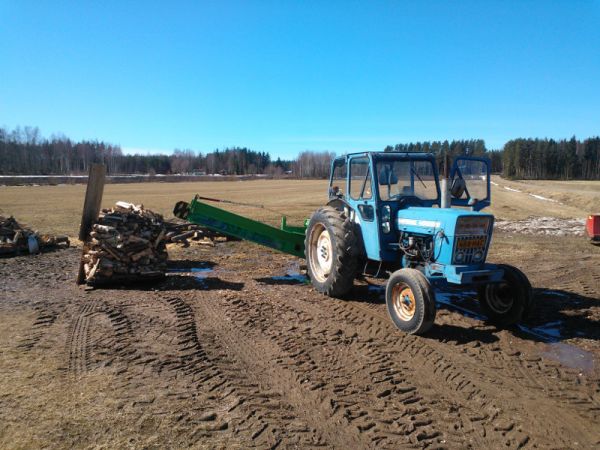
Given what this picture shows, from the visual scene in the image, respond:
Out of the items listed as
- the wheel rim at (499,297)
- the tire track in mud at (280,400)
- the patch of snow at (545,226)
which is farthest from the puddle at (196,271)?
the patch of snow at (545,226)

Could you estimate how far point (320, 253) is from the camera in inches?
311

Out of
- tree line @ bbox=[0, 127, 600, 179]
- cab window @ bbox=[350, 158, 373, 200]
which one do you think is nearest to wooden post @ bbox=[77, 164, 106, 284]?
cab window @ bbox=[350, 158, 373, 200]

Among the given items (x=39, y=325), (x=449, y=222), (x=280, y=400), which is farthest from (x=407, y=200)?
(x=39, y=325)

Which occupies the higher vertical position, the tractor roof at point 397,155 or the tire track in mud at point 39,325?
the tractor roof at point 397,155

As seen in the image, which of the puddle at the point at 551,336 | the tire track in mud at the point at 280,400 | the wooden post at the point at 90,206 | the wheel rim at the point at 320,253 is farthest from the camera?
the wooden post at the point at 90,206

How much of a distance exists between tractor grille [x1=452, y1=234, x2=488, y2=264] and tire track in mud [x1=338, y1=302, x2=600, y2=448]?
115 cm

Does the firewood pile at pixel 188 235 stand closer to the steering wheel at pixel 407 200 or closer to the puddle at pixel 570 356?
the steering wheel at pixel 407 200

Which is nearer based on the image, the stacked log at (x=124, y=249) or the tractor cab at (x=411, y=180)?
the tractor cab at (x=411, y=180)

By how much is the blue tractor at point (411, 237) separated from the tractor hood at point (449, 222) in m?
0.01

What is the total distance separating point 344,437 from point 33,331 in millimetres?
4427

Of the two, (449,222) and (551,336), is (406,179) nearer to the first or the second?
(449,222)

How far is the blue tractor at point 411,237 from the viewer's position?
5.54 metres

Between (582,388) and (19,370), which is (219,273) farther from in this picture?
(582,388)

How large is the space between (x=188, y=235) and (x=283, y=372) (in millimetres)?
8503
